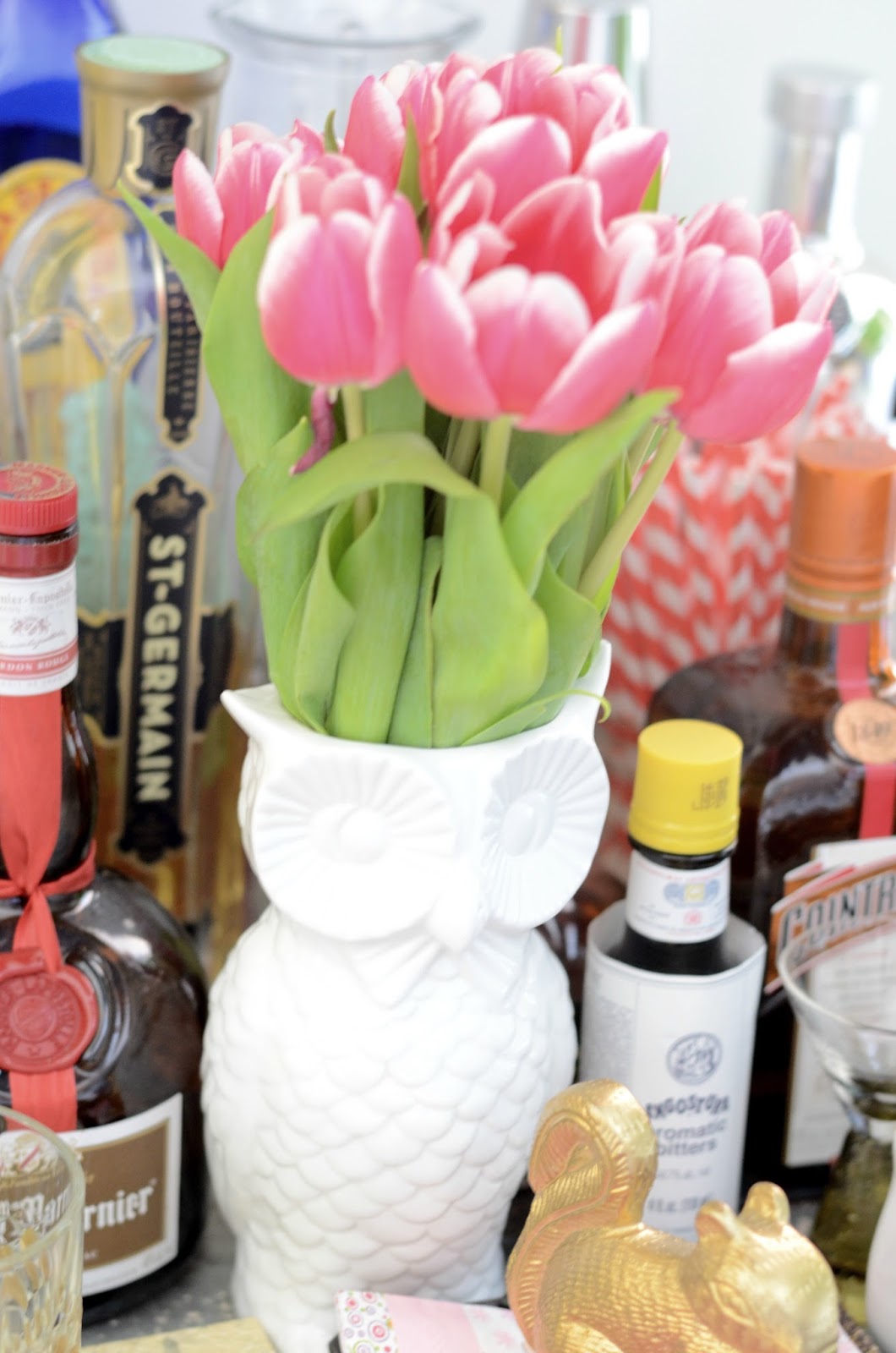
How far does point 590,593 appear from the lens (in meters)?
0.49

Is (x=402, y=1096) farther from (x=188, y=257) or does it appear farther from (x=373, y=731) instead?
(x=188, y=257)

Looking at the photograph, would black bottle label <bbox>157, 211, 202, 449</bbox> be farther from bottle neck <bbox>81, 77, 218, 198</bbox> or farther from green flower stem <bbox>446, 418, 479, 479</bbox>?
green flower stem <bbox>446, 418, 479, 479</bbox>

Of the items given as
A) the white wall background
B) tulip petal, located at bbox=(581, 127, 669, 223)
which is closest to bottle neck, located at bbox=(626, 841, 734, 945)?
tulip petal, located at bbox=(581, 127, 669, 223)

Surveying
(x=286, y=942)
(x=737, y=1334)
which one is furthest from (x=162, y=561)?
(x=737, y=1334)

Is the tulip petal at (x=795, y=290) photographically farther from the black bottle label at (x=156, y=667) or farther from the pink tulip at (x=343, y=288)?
the black bottle label at (x=156, y=667)

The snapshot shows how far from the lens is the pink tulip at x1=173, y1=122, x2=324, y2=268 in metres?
0.46

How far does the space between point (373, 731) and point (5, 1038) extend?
15 centimetres

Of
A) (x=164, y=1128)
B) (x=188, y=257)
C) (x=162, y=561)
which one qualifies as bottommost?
(x=164, y=1128)

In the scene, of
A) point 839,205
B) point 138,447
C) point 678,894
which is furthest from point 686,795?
point 839,205

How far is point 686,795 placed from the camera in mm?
543

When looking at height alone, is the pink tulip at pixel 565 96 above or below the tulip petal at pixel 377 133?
above

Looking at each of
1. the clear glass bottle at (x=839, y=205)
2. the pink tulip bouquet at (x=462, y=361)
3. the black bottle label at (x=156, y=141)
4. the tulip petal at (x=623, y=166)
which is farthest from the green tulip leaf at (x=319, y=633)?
the clear glass bottle at (x=839, y=205)

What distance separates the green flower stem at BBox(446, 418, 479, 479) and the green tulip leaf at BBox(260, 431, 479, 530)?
0.11 ft

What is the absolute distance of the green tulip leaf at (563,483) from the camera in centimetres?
41
